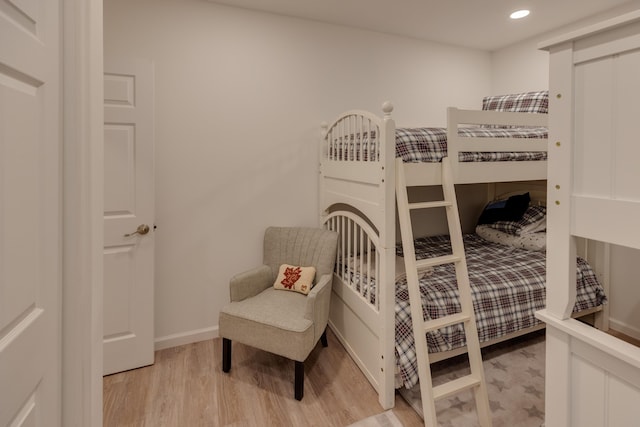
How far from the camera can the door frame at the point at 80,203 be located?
1.01 m

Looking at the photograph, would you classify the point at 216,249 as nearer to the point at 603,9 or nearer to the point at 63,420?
the point at 63,420

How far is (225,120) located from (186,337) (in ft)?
5.54

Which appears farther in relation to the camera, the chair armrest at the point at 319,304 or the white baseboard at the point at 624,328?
the white baseboard at the point at 624,328

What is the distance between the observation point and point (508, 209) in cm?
325

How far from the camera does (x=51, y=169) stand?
3.01 feet

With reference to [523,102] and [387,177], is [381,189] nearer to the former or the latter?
[387,177]

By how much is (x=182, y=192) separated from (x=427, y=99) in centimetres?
245

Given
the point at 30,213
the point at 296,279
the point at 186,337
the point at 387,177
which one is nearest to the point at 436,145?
the point at 387,177

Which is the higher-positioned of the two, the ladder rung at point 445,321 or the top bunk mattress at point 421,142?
Answer: the top bunk mattress at point 421,142

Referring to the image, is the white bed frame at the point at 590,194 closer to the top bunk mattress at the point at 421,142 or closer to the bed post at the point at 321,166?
the top bunk mattress at the point at 421,142

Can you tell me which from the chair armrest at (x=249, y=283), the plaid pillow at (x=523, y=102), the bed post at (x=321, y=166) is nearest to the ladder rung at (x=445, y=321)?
the chair armrest at (x=249, y=283)

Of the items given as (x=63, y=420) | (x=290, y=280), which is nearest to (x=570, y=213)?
(x=63, y=420)

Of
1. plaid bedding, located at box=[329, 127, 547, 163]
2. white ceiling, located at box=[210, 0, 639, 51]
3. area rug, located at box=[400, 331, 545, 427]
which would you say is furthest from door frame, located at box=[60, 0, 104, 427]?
white ceiling, located at box=[210, 0, 639, 51]

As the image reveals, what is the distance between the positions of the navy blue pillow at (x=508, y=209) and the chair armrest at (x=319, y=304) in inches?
75.5
